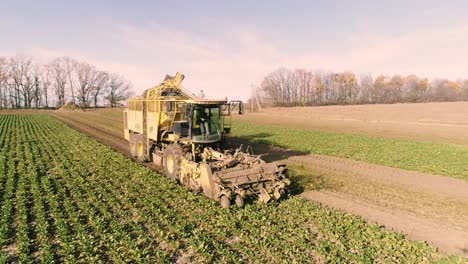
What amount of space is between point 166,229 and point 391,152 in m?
15.2

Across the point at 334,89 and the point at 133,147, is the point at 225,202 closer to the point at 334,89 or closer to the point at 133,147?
the point at 133,147

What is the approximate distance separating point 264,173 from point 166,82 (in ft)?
24.7

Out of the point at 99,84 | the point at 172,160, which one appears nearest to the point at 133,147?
the point at 172,160

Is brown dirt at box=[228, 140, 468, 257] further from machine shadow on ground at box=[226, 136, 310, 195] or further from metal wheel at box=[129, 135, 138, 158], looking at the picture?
metal wheel at box=[129, 135, 138, 158]

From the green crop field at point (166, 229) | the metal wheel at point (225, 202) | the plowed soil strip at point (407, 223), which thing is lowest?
the plowed soil strip at point (407, 223)

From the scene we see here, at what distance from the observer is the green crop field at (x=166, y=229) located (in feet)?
21.3

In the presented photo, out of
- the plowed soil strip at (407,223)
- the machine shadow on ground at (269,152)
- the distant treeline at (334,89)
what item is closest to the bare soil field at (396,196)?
the plowed soil strip at (407,223)

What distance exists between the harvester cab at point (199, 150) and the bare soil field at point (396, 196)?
1.92 m

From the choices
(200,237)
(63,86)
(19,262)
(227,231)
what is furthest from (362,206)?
(63,86)

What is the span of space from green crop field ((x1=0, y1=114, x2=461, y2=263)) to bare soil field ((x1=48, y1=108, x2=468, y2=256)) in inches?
32.8

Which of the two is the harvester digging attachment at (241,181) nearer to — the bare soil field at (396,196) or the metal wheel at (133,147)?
the bare soil field at (396,196)

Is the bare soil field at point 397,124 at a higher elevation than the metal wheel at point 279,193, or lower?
higher

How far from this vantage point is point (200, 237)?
7238 millimetres

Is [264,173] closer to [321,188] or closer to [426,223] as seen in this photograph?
[321,188]
